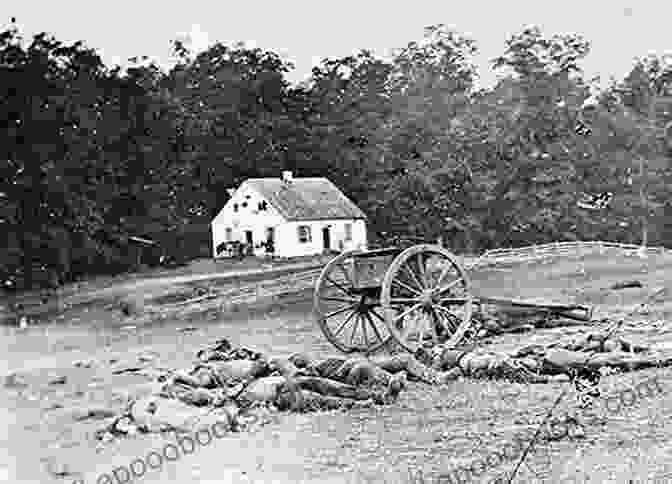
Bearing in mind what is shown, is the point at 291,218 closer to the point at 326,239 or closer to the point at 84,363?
the point at 326,239

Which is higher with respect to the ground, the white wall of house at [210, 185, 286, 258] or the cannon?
the white wall of house at [210, 185, 286, 258]

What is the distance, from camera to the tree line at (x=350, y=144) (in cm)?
3800

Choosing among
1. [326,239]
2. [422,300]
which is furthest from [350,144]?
[422,300]

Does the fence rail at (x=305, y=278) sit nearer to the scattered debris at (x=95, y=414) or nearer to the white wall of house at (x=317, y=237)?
the white wall of house at (x=317, y=237)

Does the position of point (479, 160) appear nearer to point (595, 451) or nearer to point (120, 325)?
point (120, 325)

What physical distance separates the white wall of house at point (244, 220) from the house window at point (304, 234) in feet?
4.08

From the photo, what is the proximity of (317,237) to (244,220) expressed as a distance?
4711 mm

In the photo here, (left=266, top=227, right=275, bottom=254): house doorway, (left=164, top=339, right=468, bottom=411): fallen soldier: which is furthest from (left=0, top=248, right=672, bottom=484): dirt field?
(left=266, top=227, right=275, bottom=254): house doorway

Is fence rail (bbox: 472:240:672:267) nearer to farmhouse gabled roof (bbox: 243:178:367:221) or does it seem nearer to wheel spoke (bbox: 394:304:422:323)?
farmhouse gabled roof (bbox: 243:178:367:221)

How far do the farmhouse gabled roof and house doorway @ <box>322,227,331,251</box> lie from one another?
800mm

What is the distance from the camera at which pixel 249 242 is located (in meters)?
51.4

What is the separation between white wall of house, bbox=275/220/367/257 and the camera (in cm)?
4838

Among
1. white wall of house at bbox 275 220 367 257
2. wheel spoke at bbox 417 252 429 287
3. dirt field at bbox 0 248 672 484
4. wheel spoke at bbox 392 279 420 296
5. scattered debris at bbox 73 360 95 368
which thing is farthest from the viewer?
white wall of house at bbox 275 220 367 257

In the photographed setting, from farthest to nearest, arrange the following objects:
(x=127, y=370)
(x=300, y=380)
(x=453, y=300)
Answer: (x=127, y=370)
(x=453, y=300)
(x=300, y=380)
